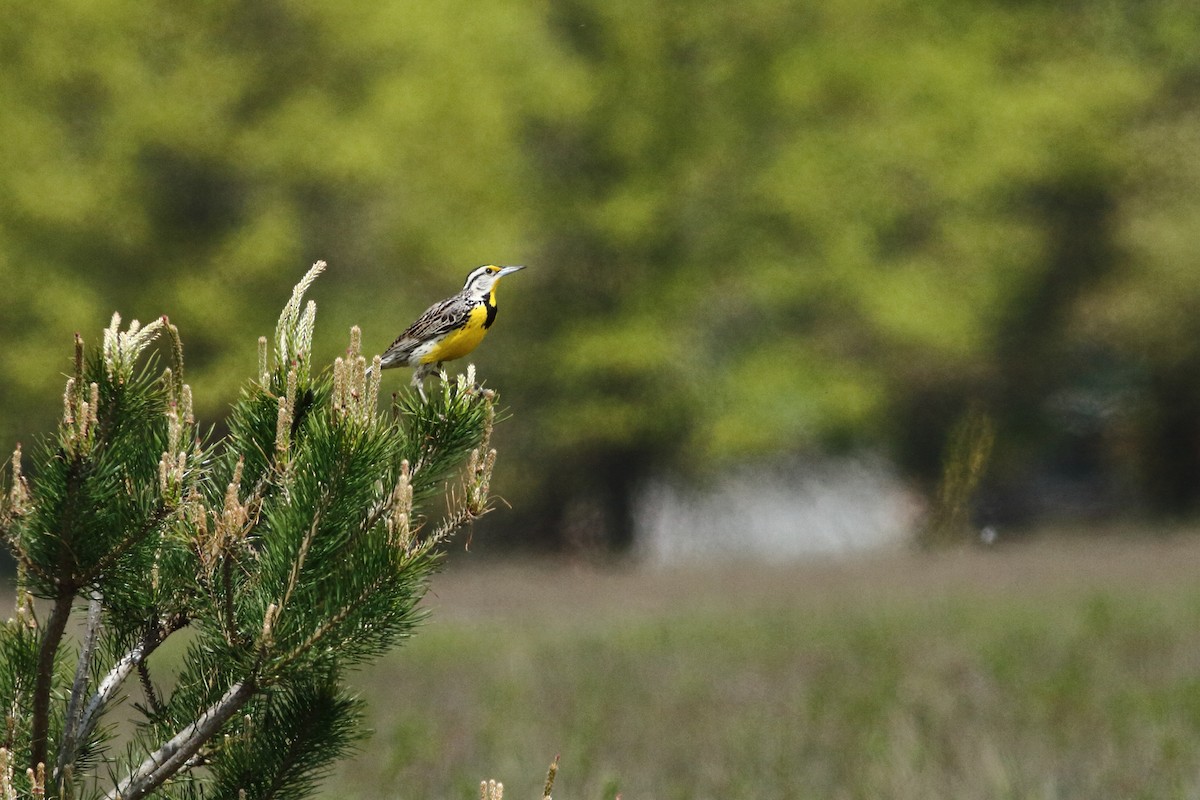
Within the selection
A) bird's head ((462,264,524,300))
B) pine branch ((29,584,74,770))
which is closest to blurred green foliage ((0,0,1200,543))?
pine branch ((29,584,74,770))

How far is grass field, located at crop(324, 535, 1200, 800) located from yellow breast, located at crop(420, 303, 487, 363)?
514mm

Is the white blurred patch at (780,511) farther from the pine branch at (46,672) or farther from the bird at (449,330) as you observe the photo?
the bird at (449,330)

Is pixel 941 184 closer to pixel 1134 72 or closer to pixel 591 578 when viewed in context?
pixel 1134 72

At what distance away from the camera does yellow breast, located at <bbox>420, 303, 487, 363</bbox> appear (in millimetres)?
2945

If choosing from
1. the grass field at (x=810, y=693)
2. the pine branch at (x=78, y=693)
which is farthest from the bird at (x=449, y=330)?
the pine branch at (x=78, y=693)

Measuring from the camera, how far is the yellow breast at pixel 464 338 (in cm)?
295

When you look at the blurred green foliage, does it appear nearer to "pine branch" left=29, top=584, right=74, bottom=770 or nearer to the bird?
"pine branch" left=29, top=584, right=74, bottom=770

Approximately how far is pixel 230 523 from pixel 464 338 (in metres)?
0.52

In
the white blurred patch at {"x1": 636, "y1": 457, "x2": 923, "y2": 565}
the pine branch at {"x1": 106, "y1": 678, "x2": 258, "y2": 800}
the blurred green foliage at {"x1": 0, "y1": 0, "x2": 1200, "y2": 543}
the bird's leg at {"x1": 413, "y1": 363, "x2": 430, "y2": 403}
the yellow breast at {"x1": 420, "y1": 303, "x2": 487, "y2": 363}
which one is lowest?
A: the pine branch at {"x1": 106, "y1": 678, "x2": 258, "y2": 800}

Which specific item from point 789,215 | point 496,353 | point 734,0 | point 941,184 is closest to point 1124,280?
point 941,184

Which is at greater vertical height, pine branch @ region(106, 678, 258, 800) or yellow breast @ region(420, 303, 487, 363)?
yellow breast @ region(420, 303, 487, 363)

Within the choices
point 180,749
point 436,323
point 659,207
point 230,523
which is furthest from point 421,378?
point 659,207

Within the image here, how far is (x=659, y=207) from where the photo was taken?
23547 mm

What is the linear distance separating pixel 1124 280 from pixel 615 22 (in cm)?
896
